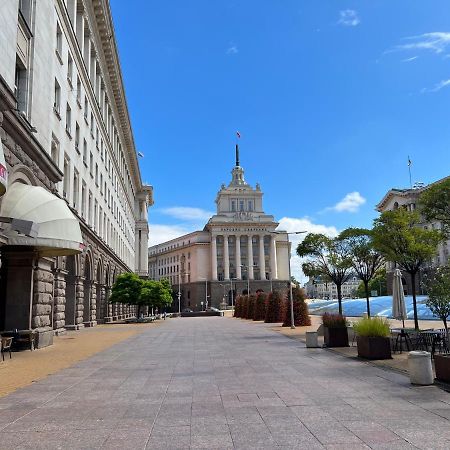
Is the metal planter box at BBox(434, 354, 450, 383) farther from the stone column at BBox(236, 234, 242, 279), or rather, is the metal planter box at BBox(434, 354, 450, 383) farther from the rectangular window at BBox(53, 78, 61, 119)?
the stone column at BBox(236, 234, 242, 279)

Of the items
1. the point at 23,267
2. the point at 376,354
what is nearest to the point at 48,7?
the point at 23,267

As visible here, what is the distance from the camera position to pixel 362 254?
30906mm

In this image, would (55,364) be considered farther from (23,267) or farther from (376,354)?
(376,354)

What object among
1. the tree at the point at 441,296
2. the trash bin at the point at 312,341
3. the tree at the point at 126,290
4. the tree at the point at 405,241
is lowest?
the trash bin at the point at 312,341

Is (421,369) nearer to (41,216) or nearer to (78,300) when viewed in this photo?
(41,216)

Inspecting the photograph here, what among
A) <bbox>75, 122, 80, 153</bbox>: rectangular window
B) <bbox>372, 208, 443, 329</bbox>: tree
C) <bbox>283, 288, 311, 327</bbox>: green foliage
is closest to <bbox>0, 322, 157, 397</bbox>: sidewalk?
<bbox>372, 208, 443, 329</bbox>: tree

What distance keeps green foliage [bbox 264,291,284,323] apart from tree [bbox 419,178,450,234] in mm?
24079

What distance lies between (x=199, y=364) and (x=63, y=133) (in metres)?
18.0

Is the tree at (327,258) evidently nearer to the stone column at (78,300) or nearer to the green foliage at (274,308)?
the green foliage at (274,308)

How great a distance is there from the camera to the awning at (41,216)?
15.6 m

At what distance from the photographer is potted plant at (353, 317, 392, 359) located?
1422 centimetres

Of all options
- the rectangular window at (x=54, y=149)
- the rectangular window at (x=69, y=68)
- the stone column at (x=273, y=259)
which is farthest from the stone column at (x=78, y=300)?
the stone column at (x=273, y=259)

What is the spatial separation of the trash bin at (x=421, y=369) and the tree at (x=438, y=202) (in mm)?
8914

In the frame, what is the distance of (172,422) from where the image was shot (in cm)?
729
